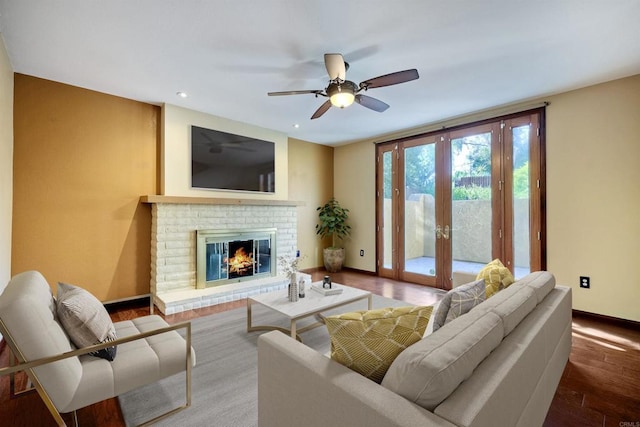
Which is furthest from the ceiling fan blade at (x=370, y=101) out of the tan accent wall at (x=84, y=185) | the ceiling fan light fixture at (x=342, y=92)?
the tan accent wall at (x=84, y=185)

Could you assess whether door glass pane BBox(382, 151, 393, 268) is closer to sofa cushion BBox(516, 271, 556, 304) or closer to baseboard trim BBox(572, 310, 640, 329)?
baseboard trim BBox(572, 310, 640, 329)

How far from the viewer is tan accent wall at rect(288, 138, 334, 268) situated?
18.0 feet

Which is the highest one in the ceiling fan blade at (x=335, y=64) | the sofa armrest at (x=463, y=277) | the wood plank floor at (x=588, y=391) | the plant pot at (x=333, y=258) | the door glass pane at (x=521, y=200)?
the ceiling fan blade at (x=335, y=64)

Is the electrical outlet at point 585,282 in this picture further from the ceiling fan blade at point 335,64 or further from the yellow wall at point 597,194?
the ceiling fan blade at point 335,64

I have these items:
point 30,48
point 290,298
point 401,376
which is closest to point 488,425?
point 401,376

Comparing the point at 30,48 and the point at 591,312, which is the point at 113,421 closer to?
the point at 30,48

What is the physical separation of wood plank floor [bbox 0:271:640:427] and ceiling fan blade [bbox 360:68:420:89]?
246cm

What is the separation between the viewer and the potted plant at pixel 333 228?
562cm

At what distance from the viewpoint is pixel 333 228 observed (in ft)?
18.7

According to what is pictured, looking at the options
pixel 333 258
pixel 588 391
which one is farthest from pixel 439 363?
pixel 333 258

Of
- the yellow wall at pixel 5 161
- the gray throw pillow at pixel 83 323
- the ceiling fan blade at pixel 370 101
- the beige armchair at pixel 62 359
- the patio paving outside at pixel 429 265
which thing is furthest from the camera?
the patio paving outside at pixel 429 265

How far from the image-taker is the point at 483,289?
174cm

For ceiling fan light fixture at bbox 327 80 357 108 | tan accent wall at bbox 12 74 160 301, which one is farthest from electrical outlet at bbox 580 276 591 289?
tan accent wall at bbox 12 74 160 301

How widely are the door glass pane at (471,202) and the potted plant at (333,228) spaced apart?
204 cm
